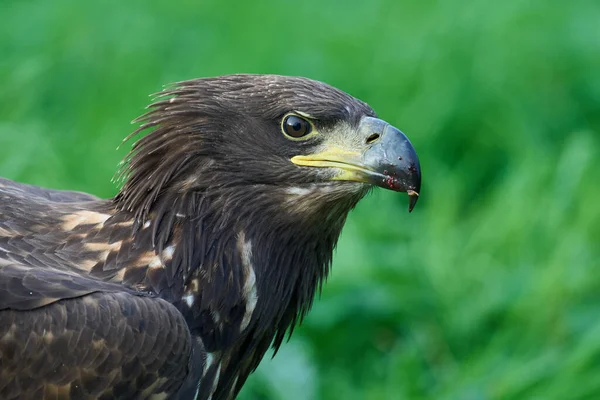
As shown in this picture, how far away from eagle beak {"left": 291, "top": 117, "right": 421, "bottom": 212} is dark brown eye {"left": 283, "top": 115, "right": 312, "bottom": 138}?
8 centimetres

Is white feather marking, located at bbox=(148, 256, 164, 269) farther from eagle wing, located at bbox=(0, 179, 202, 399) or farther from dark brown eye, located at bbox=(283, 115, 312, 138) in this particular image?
dark brown eye, located at bbox=(283, 115, 312, 138)

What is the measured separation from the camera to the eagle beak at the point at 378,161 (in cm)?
406

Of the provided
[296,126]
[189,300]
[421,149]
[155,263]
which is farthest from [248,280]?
[421,149]

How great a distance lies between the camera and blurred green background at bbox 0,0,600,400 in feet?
19.6

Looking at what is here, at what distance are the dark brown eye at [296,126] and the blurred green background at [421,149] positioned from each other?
1750 millimetres

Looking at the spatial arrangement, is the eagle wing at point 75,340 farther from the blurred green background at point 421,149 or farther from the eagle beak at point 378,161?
the blurred green background at point 421,149

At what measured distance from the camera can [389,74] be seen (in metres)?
8.02

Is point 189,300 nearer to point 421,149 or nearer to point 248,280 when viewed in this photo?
point 248,280

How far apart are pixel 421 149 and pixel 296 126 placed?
3.52m

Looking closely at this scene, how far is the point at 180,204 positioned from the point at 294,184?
398 mm

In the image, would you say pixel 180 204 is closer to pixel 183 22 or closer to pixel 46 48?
pixel 46 48

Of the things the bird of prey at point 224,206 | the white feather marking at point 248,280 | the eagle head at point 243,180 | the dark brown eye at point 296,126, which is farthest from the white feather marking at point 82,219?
the dark brown eye at point 296,126

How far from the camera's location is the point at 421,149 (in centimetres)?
754

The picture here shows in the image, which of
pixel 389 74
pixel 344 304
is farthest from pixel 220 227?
pixel 389 74
